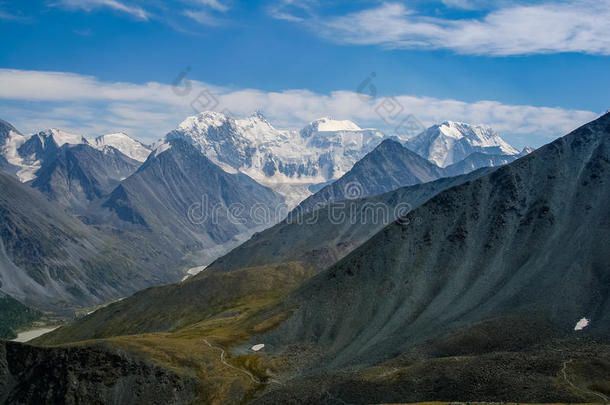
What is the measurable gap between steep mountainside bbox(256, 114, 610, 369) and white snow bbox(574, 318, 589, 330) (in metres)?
1.06

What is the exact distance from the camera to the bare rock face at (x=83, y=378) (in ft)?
399

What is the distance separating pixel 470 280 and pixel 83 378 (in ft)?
372

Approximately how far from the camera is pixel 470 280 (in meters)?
167

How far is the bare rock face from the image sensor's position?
121562 mm

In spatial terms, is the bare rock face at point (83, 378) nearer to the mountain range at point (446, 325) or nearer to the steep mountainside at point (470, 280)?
the mountain range at point (446, 325)

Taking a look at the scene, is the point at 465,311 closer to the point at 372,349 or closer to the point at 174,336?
the point at 372,349

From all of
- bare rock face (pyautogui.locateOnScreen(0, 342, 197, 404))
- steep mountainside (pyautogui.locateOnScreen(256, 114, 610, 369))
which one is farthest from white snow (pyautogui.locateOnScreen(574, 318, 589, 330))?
bare rock face (pyautogui.locateOnScreen(0, 342, 197, 404))

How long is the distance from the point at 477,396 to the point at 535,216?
111543 mm

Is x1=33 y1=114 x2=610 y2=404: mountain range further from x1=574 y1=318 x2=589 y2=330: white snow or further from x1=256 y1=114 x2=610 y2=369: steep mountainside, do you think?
x1=574 y1=318 x2=589 y2=330: white snow

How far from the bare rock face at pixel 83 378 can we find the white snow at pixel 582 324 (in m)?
92.0

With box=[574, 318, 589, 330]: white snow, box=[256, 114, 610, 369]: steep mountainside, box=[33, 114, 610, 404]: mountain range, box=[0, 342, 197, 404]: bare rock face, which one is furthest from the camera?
box=[256, 114, 610, 369]: steep mountainside

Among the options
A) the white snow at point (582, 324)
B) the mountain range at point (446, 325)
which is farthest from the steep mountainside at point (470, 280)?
the white snow at point (582, 324)

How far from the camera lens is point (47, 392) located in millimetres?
121250

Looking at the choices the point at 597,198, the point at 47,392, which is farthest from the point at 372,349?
the point at 597,198
